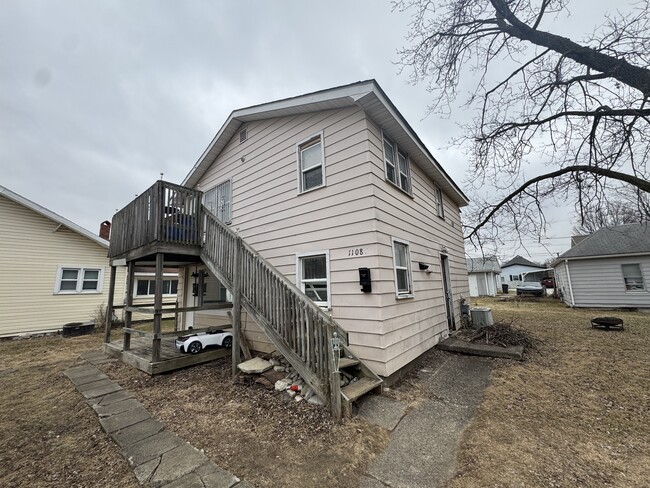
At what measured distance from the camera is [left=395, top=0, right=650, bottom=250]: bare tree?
4129 mm

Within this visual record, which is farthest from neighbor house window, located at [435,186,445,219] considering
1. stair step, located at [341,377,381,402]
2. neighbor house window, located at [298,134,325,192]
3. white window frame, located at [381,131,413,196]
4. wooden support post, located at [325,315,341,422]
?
wooden support post, located at [325,315,341,422]

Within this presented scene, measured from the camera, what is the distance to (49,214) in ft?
37.5

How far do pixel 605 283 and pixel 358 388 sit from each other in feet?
56.8

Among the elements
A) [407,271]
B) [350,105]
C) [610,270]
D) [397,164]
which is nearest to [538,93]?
[397,164]

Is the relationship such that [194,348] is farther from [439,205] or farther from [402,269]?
[439,205]

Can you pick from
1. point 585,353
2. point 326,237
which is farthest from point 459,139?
point 585,353

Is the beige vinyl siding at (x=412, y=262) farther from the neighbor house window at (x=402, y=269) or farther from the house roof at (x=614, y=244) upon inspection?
the house roof at (x=614, y=244)

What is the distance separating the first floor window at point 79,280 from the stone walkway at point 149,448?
10600 mm

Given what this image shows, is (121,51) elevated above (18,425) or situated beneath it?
elevated above

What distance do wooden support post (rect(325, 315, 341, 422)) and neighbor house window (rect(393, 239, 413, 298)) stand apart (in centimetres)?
223

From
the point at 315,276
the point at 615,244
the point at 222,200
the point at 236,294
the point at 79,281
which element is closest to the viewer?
the point at 236,294

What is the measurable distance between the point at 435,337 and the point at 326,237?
4.16 meters

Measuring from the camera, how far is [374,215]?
4719 millimetres

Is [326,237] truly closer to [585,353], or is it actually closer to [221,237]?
[221,237]
